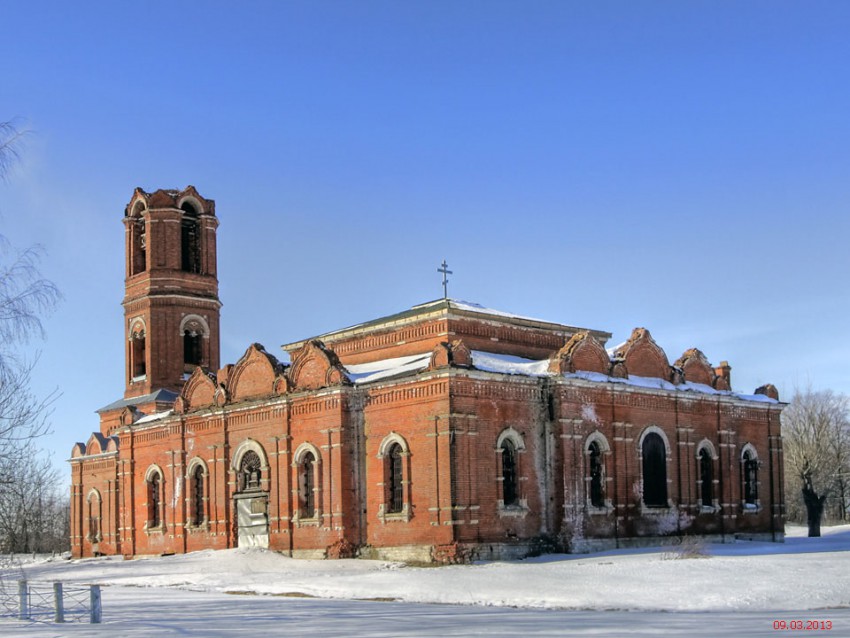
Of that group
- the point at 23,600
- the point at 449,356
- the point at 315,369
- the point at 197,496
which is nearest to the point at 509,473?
the point at 449,356

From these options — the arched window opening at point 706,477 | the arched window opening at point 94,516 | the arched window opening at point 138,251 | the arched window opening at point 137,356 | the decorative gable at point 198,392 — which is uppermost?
the arched window opening at point 138,251

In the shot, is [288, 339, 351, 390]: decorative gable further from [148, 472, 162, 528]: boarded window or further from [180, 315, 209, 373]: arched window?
[180, 315, 209, 373]: arched window

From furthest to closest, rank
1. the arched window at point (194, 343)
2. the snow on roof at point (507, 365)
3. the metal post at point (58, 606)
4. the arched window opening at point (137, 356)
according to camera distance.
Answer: the arched window opening at point (137, 356)
the arched window at point (194, 343)
the snow on roof at point (507, 365)
the metal post at point (58, 606)

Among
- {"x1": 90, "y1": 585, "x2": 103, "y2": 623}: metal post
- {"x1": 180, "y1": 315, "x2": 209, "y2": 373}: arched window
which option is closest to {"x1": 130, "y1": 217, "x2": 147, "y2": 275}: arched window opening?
{"x1": 180, "y1": 315, "x2": 209, "y2": 373}: arched window

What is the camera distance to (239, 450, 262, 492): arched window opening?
35.1 meters

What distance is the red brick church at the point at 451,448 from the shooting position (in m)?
29.8

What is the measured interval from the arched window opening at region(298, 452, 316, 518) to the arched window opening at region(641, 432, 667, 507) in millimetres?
9985

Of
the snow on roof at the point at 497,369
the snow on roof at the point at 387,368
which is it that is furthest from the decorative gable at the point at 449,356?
the snow on roof at the point at 387,368

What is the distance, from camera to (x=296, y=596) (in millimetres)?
23453

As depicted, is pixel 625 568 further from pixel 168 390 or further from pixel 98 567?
pixel 168 390

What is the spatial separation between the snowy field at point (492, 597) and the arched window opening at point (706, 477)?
4.01m

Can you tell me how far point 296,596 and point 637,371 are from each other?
48.9 ft

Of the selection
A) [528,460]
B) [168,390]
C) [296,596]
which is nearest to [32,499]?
[296,596]

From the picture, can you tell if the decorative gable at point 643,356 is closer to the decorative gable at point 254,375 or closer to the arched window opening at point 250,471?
the decorative gable at point 254,375
